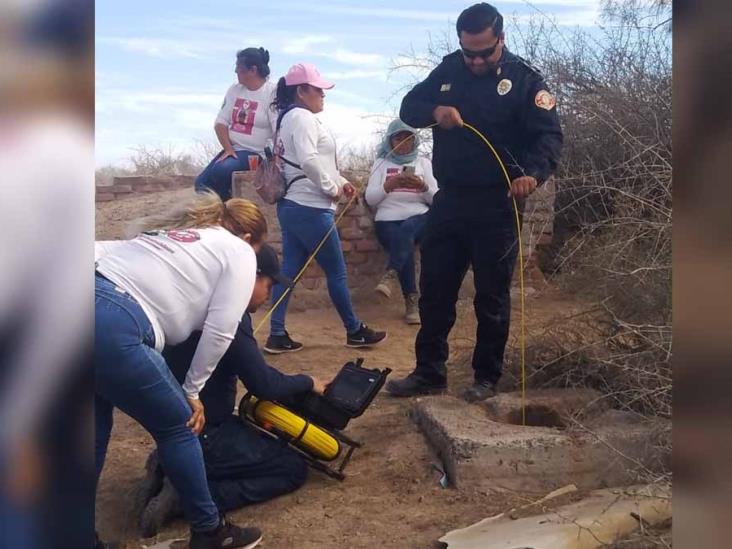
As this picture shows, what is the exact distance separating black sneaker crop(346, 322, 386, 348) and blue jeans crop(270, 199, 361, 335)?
94mm

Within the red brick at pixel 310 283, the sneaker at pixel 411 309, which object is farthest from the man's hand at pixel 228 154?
the sneaker at pixel 411 309

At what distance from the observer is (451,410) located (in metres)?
3.67

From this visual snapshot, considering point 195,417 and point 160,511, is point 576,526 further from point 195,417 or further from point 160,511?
point 160,511

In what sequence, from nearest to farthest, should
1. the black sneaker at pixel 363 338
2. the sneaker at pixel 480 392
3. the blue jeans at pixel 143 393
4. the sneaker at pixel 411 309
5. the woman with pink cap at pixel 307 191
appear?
the blue jeans at pixel 143 393, the sneaker at pixel 480 392, the woman with pink cap at pixel 307 191, the black sneaker at pixel 363 338, the sneaker at pixel 411 309

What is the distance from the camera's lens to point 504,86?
388 centimetres

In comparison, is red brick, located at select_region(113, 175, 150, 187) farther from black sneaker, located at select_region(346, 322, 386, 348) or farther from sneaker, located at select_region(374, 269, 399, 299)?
black sneaker, located at select_region(346, 322, 386, 348)

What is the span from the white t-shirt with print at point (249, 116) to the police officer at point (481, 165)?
1.93 meters

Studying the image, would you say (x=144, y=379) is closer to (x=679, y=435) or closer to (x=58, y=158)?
(x=58, y=158)

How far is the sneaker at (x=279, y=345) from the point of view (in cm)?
536

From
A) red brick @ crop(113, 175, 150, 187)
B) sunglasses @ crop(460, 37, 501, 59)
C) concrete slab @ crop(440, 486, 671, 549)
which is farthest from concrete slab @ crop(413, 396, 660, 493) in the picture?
red brick @ crop(113, 175, 150, 187)

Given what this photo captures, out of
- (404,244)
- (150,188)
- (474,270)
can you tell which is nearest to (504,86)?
(474,270)

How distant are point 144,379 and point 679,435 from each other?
1996mm

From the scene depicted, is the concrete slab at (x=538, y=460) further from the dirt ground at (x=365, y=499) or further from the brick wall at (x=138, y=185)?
the brick wall at (x=138, y=185)

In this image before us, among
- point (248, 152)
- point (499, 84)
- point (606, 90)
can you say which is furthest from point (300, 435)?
point (606, 90)
